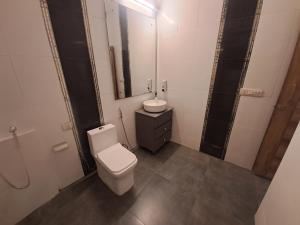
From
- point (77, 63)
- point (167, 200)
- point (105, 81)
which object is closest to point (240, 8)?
point (105, 81)

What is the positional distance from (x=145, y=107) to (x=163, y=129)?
1.58 ft

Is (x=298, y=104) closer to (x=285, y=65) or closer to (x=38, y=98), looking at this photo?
(x=285, y=65)

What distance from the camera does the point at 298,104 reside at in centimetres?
139

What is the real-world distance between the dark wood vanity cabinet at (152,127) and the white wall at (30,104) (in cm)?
100

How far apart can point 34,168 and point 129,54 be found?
5.76 feet

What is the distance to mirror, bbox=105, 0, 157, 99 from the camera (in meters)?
1.66

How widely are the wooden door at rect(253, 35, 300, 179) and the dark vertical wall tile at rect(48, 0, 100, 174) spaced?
2.13m

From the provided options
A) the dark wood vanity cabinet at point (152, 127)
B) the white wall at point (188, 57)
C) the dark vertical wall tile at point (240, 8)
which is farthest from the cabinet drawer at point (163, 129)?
the dark vertical wall tile at point (240, 8)

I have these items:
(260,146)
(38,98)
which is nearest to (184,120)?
(260,146)

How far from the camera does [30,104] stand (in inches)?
47.3

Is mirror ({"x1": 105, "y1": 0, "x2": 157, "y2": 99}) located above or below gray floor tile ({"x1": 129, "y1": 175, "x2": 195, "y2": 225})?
above

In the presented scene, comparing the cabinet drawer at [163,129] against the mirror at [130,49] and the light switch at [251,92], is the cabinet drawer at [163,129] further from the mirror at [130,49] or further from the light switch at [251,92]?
the light switch at [251,92]

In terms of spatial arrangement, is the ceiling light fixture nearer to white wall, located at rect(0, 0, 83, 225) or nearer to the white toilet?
white wall, located at rect(0, 0, 83, 225)

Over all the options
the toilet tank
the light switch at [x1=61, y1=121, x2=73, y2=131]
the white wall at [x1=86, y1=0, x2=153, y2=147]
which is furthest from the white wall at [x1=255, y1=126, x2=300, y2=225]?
the light switch at [x1=61, y1=121, x2=73, y2=131]
